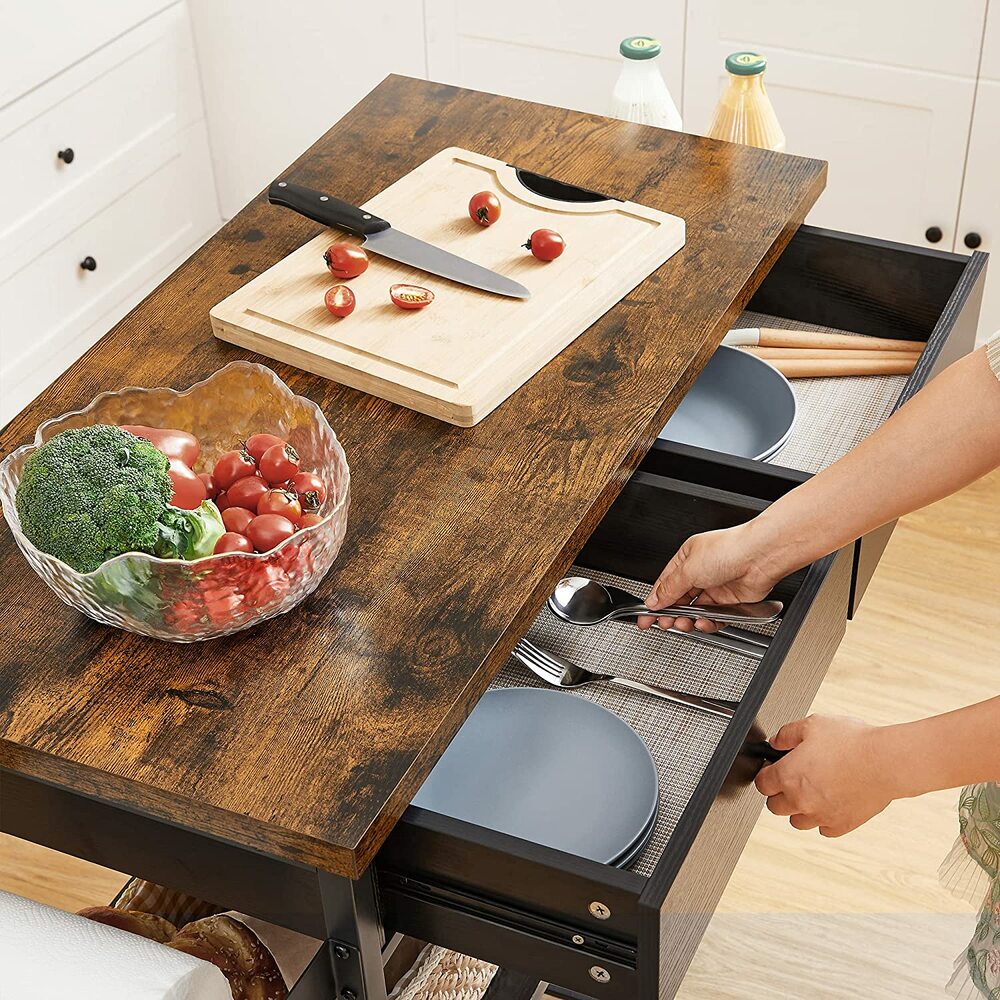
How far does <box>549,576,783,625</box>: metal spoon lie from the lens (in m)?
1.29

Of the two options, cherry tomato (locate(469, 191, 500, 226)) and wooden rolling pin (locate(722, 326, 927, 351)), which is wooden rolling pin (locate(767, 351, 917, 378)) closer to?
wooden rolling pin (locate(722, 326, 927, 351))

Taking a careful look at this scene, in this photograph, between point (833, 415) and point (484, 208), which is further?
point (833, 415)

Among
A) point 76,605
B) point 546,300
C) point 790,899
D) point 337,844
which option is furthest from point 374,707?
point 790,899

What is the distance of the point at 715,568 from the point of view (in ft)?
4.03

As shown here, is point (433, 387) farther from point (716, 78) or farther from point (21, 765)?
point (716, 78)

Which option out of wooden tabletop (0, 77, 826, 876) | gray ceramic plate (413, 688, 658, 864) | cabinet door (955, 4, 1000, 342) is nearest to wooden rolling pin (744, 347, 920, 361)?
wooden tabletop (0, 77, 826, 876)

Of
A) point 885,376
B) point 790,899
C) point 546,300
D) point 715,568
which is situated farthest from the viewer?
point 790,899

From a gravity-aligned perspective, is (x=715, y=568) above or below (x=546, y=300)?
below

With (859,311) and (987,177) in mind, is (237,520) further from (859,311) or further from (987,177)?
(987,177)

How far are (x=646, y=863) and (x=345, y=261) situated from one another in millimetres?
656

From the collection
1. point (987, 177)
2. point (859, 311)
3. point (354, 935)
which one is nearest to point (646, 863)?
point (354, 935)

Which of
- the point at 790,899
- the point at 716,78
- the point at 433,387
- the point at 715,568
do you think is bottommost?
the point at 790,899

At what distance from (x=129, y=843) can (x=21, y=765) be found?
13 cm

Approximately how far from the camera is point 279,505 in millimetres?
1016
